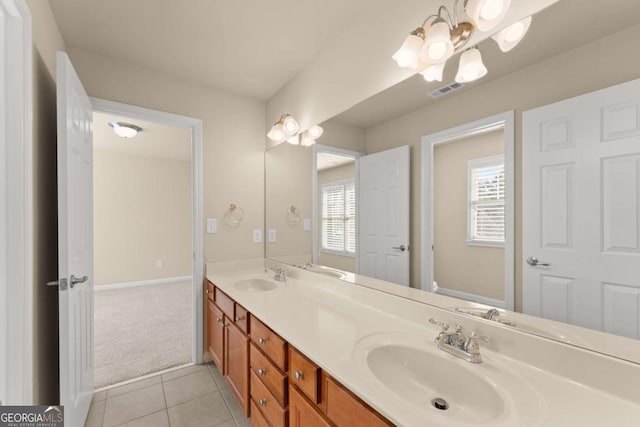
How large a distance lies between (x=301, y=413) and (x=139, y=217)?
5.13m

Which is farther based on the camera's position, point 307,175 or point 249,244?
point 249,244

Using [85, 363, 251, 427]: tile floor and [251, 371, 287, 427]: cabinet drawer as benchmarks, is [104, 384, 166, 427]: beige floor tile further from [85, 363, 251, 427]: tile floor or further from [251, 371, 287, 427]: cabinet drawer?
[251, 371, 287, 427]: cabinet drawer

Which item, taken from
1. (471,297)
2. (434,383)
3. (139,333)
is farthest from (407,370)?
(139,333)

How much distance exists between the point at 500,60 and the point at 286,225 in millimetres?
1771

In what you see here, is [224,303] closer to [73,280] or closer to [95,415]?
[73,280]

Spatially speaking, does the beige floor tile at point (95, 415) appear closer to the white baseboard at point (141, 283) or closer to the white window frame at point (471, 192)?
the white window frame at point (471, 192)

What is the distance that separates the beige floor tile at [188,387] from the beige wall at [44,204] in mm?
649

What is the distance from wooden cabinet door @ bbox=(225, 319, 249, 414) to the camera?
155 cm

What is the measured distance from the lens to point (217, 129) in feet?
7.94

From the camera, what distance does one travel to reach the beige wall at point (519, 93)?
74cm
